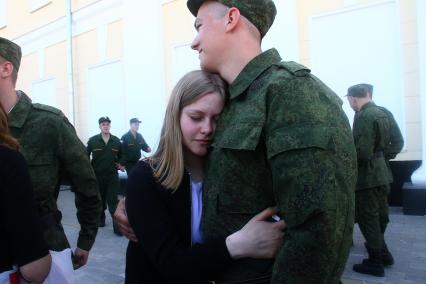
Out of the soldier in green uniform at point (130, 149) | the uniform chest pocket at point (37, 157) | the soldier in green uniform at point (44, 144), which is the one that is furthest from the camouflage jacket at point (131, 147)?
the uniform chest pocket at point (37, 157)

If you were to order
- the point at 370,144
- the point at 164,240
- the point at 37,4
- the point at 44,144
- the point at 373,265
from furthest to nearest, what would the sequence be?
the point at 37,4 → the point at 370,144 → the point at 373,265 → the point at 44,144 → the point at 164,240

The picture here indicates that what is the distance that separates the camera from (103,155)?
19.9 ft

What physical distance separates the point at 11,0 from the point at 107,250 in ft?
35.2

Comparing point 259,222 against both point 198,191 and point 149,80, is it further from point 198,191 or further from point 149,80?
point 149,80

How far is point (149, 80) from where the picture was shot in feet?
28.2

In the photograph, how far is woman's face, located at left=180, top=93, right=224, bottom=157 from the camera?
1279mm

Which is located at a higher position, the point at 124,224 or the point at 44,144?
the point at 44,144

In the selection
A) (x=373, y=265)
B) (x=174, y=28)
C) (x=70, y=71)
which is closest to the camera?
(x=373, y=265)

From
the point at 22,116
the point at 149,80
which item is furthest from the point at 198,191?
the point at 149,80

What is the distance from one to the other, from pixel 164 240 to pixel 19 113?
1100 mm

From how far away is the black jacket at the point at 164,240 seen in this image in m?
1.18

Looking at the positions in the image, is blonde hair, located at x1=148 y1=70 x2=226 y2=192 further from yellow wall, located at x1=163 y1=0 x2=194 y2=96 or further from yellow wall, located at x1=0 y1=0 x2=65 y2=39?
yellow wall, located at x1=0 y1=0 x2=65 y2=39

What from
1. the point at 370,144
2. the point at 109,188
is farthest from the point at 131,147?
the point at 370,144

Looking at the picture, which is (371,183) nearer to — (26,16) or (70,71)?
(70,71)
